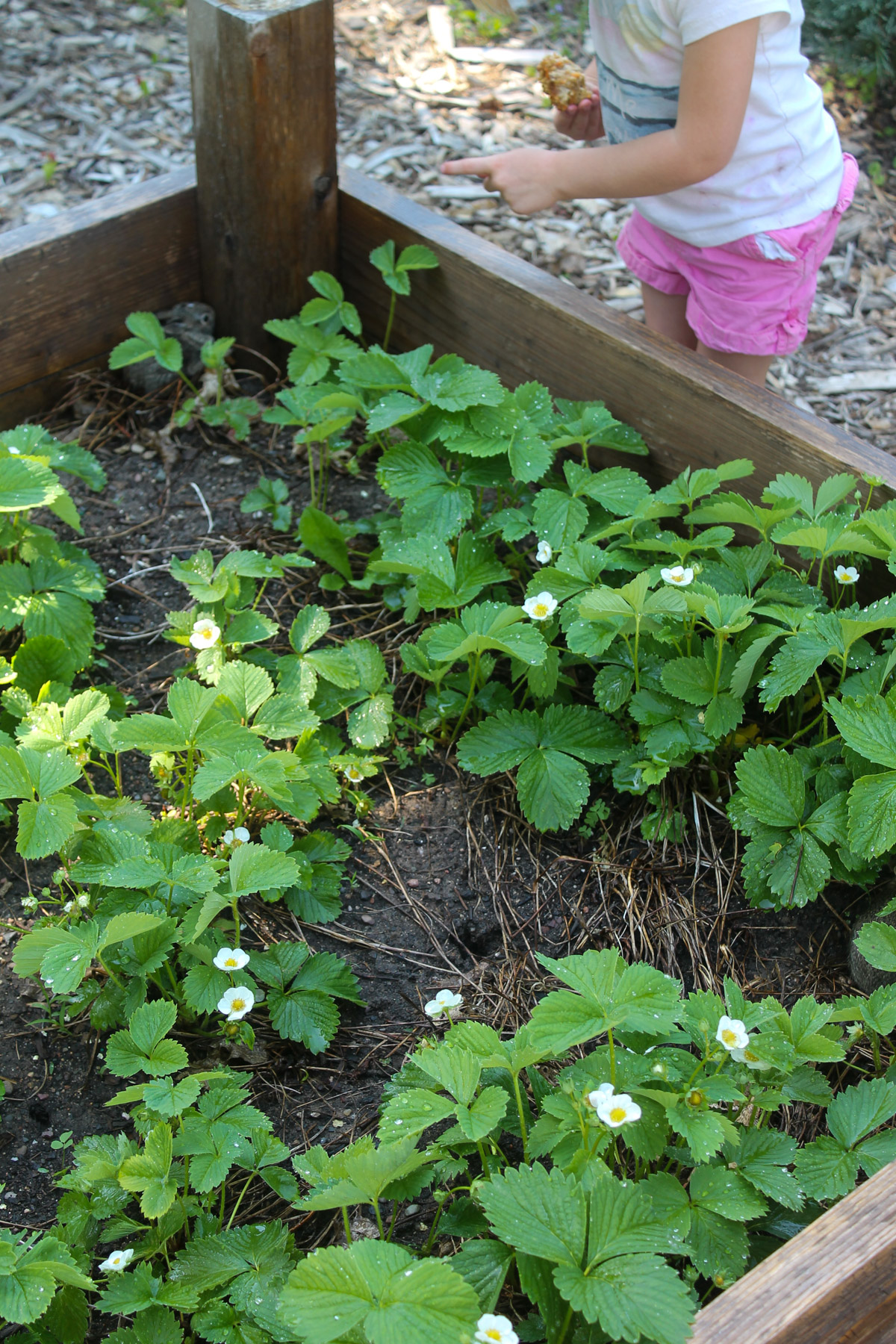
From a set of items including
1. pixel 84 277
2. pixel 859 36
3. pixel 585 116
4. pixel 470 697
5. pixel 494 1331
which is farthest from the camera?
pixel 859 36

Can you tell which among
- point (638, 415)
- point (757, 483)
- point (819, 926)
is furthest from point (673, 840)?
point (638, 415)

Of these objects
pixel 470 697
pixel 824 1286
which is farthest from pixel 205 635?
pixel 824 1286

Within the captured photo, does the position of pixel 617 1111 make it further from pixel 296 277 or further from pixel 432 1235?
pixel 296 277

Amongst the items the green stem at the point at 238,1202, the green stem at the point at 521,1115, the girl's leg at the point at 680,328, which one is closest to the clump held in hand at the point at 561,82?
the girl's leg at the point at 680,328

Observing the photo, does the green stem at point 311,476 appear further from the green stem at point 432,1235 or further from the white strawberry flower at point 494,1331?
the white strawberry flower at point 494,1331

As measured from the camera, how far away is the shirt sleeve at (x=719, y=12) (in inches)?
65.7

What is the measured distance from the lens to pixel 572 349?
2041mm

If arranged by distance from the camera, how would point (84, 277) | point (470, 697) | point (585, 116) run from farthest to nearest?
point (585, 116) → point (84, 277) → point (470, 697)

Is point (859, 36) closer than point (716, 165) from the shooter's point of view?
No

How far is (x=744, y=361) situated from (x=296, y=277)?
1.00 m

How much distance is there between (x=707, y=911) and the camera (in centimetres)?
160

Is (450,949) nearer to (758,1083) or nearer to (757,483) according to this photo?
(758,1083)

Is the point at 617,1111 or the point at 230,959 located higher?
the point at 617,1111

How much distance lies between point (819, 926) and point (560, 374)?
Answer: 114cm
